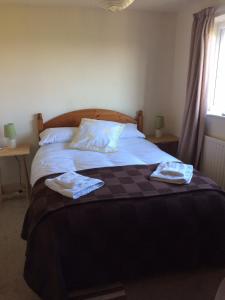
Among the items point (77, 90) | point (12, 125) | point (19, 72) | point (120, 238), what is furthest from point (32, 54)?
point (120, 238)

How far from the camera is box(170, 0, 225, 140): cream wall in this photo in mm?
2969

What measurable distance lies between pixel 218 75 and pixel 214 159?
1.01 meters

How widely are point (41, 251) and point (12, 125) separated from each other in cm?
195

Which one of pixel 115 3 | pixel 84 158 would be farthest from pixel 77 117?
pixel 115 3

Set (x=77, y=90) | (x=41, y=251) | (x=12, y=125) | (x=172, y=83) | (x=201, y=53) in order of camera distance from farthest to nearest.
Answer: (x=172, y=83), (x=77, y=90), (x=12, y=125), (x=201, y=53), (x=41, y=251)

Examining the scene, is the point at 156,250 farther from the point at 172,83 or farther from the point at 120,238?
the point at 172,83

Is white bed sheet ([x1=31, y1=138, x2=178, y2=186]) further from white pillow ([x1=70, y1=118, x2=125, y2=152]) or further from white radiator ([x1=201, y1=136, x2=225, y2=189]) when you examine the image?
white radiator ([x1=201, y1=136, x2=225, y2=189])

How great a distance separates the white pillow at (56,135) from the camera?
10.4 feet

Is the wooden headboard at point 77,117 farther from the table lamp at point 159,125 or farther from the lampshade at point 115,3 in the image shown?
the lampshade at point 115,3

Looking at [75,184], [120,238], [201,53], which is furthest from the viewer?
[201,53]

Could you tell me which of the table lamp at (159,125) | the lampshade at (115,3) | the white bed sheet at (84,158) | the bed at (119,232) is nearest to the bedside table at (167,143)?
the table lamp at (159,125)

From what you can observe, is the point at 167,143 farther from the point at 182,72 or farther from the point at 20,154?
the point at 20,154

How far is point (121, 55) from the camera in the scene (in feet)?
11.5

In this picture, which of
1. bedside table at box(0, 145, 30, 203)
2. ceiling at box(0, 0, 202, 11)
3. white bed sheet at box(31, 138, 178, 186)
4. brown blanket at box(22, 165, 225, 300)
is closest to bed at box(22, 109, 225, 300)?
brown blanket at box(22, 165, 225, 300)
